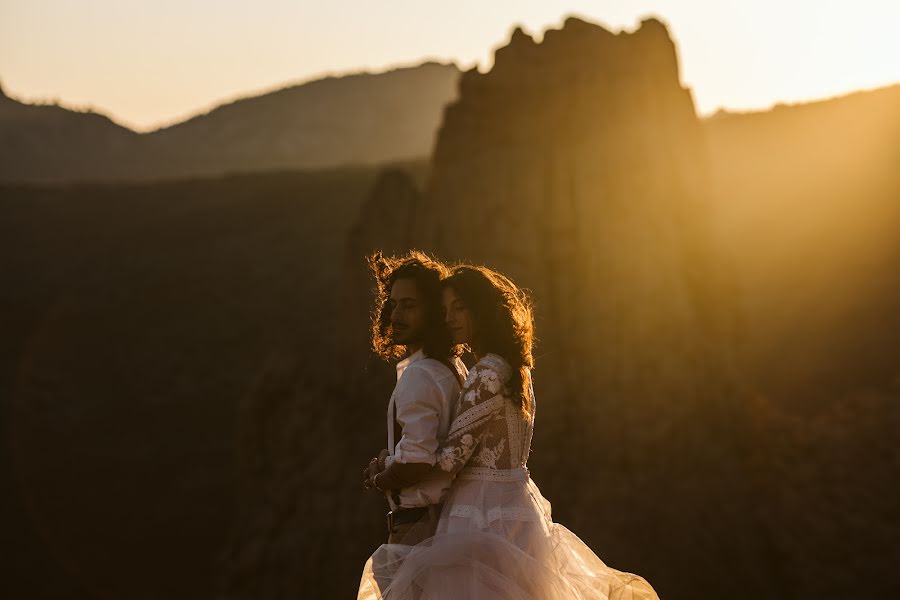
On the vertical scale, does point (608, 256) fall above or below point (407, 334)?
above

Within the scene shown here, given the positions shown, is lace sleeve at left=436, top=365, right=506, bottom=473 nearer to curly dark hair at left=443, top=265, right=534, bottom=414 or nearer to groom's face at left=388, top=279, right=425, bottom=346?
curly dark hair at left=443, top=265, right=534, bottom=414

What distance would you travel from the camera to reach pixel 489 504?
14.1ft

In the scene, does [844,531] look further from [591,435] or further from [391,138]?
[391,138]

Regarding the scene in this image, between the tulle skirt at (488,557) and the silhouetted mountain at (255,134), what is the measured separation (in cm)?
9340

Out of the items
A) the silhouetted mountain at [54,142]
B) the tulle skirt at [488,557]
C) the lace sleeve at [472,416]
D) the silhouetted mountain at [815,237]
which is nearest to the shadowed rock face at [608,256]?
the silhouetted mountain at [815,237]

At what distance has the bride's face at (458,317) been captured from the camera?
4.46m

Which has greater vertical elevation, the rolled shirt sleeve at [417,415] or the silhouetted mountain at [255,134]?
the silhouetted mountain at [255,134]

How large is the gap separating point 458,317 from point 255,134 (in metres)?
127

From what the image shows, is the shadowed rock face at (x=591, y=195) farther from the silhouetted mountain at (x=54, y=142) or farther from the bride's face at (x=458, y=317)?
the silhouetted mountain at (x=54, y=142)

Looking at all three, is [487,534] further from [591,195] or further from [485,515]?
[591,195]

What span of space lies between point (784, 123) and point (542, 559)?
56.7 meters

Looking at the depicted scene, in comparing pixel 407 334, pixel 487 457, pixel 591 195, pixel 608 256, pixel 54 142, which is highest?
pixel 54 142

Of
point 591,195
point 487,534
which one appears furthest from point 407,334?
point 591,195

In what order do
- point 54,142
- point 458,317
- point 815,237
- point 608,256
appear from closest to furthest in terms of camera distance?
point 458,317 < point 608,256 < point 815,237 < point 54,142
